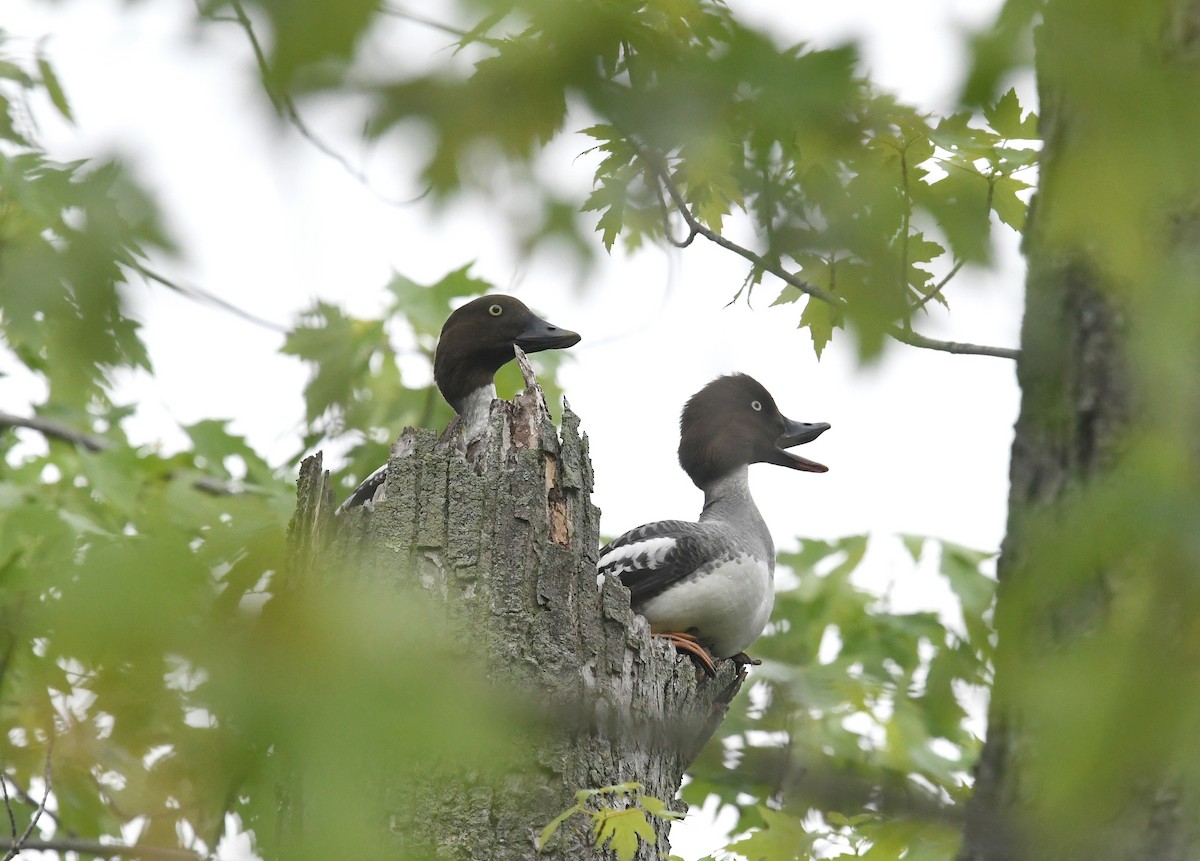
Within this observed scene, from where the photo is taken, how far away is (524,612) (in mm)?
3836

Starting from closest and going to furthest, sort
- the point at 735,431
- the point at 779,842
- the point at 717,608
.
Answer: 1. the point at 779,842
2. the point at 717,608
3. the point at 735,431

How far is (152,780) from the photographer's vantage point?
1.73 metres

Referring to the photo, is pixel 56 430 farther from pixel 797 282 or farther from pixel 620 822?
pixel 797 282

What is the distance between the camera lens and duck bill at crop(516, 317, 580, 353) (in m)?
6.60

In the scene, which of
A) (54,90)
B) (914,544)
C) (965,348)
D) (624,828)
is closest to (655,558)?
(624,828)

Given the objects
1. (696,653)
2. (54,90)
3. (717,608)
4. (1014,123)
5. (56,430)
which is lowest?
(696,653)

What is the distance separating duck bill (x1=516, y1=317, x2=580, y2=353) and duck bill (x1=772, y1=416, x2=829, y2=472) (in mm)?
1460

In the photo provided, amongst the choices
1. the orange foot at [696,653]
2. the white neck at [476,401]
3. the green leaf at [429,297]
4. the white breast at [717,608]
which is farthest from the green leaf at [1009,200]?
the green leaf at [429,297]

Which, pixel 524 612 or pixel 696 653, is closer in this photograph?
pixel 524 612

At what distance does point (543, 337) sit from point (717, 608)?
6.19ft

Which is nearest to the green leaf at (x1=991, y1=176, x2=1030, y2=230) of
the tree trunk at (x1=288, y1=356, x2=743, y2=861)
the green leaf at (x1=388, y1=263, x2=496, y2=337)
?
the tree trunk at (x1=288, y1=356, x2=743, y2=861)

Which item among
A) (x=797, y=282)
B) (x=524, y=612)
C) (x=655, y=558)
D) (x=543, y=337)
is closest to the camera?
(x=797, y=282)

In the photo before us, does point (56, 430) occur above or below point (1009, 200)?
above

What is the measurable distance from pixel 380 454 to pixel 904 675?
413 centimetres
